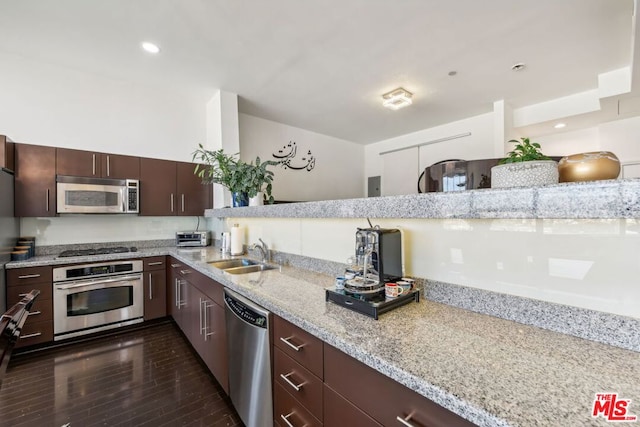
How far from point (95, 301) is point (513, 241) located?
353 centimetres

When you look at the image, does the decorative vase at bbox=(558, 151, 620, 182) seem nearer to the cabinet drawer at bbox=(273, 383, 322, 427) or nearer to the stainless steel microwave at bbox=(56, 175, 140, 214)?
the cabinet drawer at bbox=(273, 383, 322, 427)

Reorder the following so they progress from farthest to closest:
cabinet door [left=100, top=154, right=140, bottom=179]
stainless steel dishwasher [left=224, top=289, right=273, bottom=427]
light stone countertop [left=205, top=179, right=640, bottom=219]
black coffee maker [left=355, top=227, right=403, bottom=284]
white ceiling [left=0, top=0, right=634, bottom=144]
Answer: cabinet door [left=100, top=154, right=140, bottom=179] < white ceiling [left=0, top=0, right=634, bottom=144] < stainless steel dishwasher [left=224, top=289, right=273, bottom=427] < black coffee maker [left=355, top=227, right=403, bottom=284] < light stone countertop [left=205, top=179, right=640, bottom=219]

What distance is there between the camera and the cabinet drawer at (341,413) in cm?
81

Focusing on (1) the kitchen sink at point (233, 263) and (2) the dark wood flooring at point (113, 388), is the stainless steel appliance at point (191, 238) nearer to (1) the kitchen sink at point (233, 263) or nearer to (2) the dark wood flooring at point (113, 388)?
(2) the dark wood flooring at point (113, 388)

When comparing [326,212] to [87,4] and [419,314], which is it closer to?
[419,314]

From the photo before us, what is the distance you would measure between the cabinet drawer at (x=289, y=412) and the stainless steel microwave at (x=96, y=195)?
2806 millimetres

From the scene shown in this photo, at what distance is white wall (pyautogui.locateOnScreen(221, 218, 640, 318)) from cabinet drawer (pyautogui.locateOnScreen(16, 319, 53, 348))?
320 centimetres

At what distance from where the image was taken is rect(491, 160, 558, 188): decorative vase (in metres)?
0.86

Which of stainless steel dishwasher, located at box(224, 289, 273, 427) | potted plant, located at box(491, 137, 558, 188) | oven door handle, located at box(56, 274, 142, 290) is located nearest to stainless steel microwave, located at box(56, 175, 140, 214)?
oven door handle, located at box(56, 274, 142, 290)

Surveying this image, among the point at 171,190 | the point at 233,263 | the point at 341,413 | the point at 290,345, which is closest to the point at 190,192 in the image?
the point at 171,190

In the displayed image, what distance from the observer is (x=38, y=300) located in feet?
Answer: 8.22

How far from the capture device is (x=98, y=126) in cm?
315

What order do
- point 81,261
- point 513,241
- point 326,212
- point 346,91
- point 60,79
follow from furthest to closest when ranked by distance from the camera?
point 346,91, point 60,79, point 81,261, point 326,212, point 513,241

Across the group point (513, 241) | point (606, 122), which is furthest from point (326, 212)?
point (606, 122)
